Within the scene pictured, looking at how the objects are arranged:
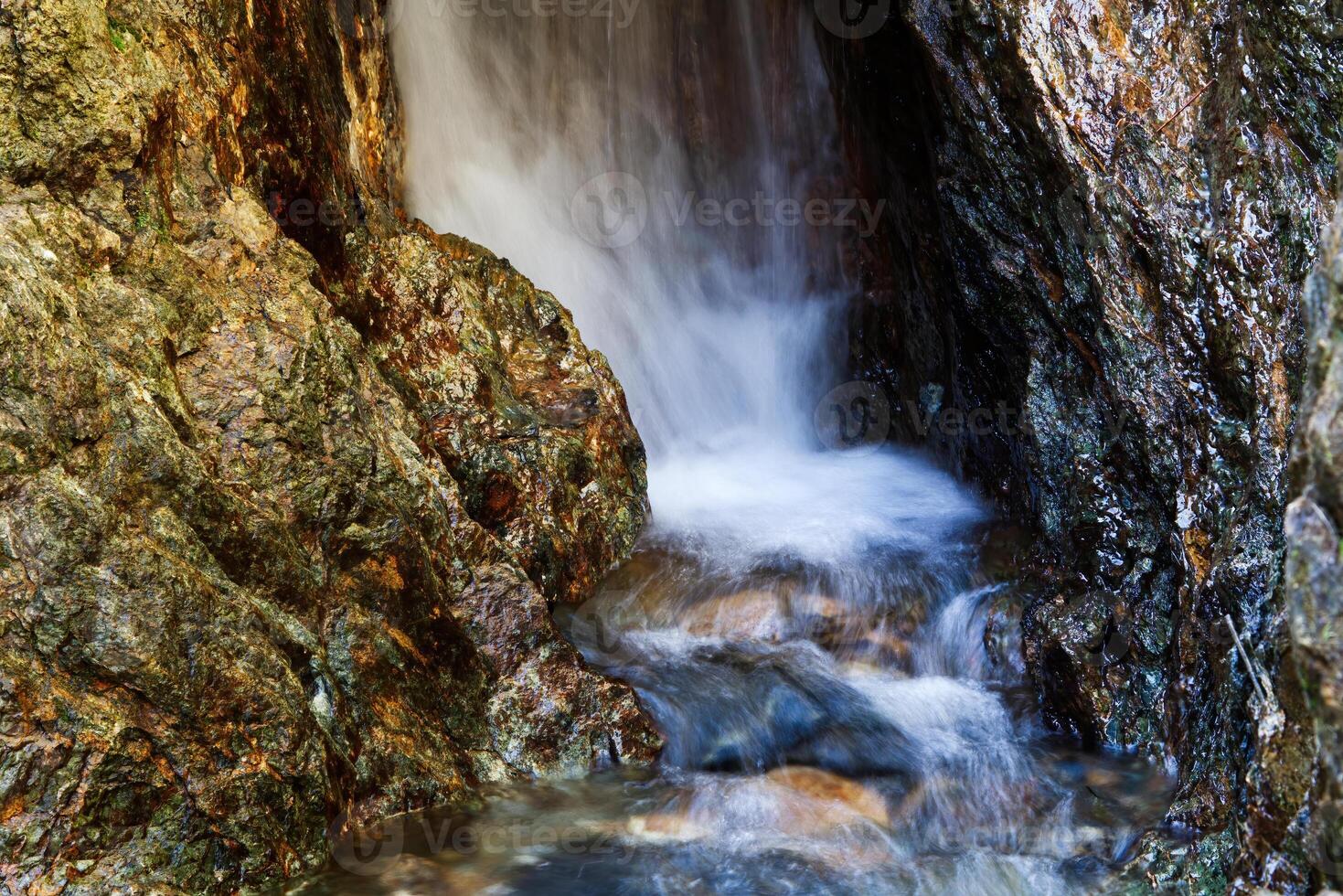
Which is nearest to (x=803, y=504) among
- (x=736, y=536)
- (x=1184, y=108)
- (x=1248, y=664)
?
(x=736, y=536)

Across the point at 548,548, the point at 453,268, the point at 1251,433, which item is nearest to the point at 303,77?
the point at 453,268

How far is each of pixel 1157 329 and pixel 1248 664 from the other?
5.58 feet

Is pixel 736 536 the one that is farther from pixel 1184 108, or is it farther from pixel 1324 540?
pixel 1324 540

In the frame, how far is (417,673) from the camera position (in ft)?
15.5

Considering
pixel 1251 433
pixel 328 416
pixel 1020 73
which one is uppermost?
pixel 1020 73

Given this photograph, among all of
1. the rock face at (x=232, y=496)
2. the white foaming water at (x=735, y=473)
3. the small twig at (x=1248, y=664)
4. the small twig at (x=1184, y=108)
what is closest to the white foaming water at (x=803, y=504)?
the white foaming water at (x=735, y=473)

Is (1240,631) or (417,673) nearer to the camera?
(1240,631)

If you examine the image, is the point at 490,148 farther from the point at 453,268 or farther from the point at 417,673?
the point at 417,673

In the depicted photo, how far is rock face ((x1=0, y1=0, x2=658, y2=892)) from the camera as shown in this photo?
3.47 m

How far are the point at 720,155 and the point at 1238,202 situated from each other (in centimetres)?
632

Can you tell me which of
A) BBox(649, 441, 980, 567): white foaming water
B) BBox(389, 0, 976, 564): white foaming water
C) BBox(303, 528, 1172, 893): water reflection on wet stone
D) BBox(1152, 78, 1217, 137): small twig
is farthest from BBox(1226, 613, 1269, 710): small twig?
BBox(389, 0, 976, 564): white foaming water

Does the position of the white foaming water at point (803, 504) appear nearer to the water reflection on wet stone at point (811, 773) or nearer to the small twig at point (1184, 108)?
the water reflection on wet stone at point (811, 773)

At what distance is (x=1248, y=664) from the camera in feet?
12.1

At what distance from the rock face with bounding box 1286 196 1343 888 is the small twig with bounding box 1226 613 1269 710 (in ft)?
3.41
